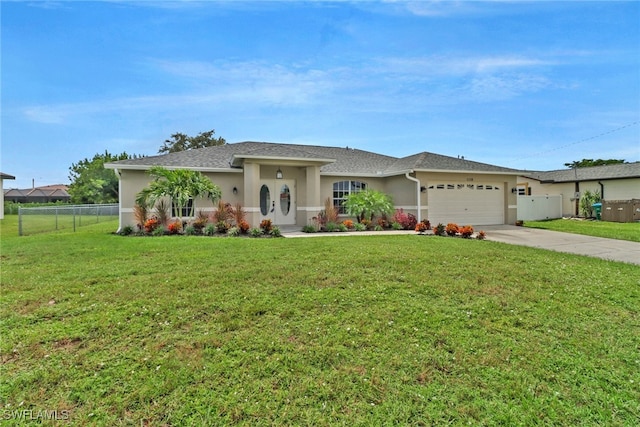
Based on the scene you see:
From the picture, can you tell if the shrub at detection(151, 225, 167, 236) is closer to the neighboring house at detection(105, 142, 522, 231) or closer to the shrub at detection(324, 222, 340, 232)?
the neighboring house at detection(105, 142, 522, 231)

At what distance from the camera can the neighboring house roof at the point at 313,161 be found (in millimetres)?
13641

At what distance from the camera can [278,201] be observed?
15289mm

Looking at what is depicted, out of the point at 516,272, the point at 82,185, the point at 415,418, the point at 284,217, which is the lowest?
the point at 415,418

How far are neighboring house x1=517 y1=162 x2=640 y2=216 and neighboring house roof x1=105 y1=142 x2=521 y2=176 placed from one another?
1003 cm

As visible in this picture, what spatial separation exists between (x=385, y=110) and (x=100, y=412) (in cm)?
1703

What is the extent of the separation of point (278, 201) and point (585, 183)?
23.1 m

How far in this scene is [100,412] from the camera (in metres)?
2.68

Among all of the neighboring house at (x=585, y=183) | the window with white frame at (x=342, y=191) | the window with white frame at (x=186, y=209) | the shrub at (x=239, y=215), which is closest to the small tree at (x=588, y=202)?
the neighboring house at (x=585, y=183)

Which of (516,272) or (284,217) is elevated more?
(284,217)

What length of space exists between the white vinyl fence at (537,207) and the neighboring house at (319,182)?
453 centimetres

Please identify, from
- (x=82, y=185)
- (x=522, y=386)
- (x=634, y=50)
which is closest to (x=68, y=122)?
(x=522, y=386)

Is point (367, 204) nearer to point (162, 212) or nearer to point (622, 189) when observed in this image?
point (162, 212)

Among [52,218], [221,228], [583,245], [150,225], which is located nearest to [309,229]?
[221,228]

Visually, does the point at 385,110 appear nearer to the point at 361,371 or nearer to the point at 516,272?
the point at 516,272
